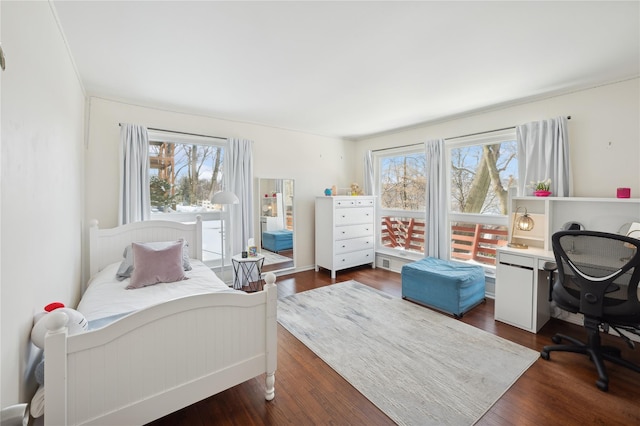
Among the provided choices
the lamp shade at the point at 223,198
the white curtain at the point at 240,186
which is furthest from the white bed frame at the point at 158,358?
the white curtain at the point at 240,186

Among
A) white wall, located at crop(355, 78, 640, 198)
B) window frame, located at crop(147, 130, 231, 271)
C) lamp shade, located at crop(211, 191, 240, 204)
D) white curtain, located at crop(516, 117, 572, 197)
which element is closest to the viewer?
white wall, located at crop(355, 78, 640, 198)

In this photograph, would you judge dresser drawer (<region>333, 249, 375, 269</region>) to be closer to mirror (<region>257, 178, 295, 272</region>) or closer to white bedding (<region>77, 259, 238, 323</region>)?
mirror (<region>257, 178, 295, 272</region>)

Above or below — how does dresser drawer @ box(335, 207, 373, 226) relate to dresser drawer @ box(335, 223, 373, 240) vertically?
above

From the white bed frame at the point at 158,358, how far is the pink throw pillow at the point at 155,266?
1.10m

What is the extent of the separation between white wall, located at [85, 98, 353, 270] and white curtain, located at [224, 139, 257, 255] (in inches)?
8.3

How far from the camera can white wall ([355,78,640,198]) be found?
2543 millimetres

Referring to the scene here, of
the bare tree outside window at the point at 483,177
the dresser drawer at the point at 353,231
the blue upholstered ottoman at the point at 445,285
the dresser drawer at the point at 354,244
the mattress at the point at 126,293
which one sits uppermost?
the bare tree outside window at the point at 483,177

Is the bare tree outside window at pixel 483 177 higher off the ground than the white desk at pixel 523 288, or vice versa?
the bare tree outside window at pixel 483 177

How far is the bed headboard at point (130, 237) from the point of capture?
2857mm

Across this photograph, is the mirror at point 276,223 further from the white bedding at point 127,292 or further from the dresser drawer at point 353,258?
the white bedding at point 127,292

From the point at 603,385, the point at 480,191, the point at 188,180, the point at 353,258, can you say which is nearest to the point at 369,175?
the point at 353,258

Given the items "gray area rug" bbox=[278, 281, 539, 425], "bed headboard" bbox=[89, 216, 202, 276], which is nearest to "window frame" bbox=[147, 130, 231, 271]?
"bed headboard" bbox=[89, 216, 202, 276]

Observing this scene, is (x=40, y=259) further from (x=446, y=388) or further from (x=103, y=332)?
(x=446, y=388)

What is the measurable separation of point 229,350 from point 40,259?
3.61 feet
